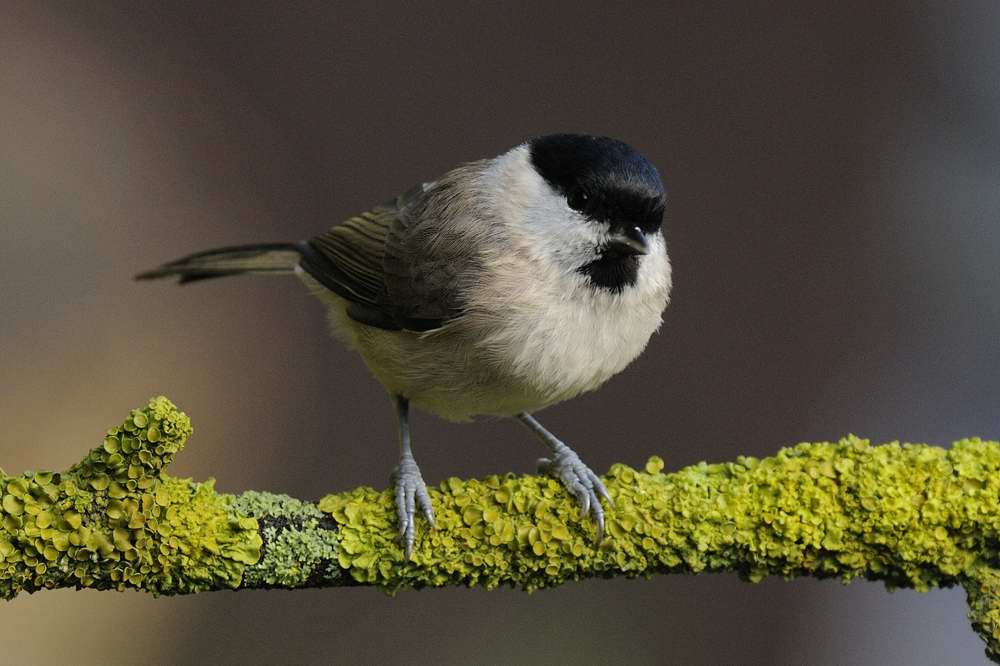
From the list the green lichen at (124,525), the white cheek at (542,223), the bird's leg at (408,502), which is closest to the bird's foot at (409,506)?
the bird's leg at (408,502)

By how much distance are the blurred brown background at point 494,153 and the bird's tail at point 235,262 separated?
3.55ft

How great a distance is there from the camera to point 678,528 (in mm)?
2090

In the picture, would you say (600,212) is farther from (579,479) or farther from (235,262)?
(235,262)

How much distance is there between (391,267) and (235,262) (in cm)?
61

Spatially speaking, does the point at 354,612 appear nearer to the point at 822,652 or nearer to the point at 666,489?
the point at 822,652

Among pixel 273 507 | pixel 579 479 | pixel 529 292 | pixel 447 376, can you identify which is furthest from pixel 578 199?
pixel 273 507

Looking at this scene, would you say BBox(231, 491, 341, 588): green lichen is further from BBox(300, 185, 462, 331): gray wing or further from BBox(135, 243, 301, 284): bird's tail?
BBox(135, 243, 301, 284): bird's tail

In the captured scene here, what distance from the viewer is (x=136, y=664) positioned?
369cm

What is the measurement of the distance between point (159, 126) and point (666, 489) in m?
2.85

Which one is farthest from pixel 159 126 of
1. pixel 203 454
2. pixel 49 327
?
pixel 203 454

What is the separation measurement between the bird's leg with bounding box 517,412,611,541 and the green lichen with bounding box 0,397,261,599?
0.62m

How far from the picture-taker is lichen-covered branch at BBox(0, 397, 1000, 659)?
6.52 feet

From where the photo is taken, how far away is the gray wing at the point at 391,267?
2.50 metres

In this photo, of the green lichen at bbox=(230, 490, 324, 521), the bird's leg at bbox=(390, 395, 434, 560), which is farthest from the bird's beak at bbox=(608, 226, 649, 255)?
the green lichen at bbox=(230, 490, 324, 521)
